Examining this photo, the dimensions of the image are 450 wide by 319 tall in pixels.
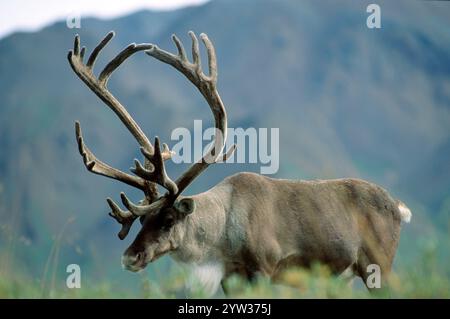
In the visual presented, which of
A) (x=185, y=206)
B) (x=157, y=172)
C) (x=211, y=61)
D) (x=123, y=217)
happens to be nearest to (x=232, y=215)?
(x=185, y=206)

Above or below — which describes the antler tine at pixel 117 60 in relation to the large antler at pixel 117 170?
above

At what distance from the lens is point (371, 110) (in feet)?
438

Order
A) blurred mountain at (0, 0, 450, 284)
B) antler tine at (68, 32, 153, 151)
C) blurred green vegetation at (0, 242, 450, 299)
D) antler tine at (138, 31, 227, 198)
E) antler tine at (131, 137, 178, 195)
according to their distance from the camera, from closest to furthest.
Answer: blurred green vegetation at (0, 242, 450, 299) < antler tine at (131, 137, 178, 195) < antler tine at (138, 31, 227, 198) < antler tine at (68, 32, 153, 151) < blurred mountain at (0, 0, 450, 284)

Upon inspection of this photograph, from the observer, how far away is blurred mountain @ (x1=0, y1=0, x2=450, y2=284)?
116188 mm

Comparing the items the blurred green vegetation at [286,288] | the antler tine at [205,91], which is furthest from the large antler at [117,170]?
the blurred green vegetation at [286,288]

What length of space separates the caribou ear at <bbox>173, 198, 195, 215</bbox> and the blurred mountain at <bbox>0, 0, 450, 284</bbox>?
299 ft

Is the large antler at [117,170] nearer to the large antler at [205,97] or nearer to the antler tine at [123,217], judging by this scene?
the antler tine at [123,217]

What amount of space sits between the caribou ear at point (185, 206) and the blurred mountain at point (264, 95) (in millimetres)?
91080

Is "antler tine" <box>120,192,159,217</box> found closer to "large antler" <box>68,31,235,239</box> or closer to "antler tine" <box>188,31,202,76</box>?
"large antler" <box>68,31,235,239</box>

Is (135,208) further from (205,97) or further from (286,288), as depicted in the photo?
(286,288)

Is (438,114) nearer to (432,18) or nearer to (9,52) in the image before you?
(432,18)

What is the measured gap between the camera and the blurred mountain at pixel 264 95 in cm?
11619

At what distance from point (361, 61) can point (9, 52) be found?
177 feet

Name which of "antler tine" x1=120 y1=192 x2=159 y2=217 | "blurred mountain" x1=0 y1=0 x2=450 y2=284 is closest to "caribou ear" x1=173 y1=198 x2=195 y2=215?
"antler tine" x1=120 y1=192 x2=159 y2=217
